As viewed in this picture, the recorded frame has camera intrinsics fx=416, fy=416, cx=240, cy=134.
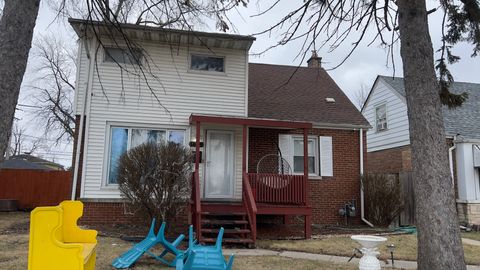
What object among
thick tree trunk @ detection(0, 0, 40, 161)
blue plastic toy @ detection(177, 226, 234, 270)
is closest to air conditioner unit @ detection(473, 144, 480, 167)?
blue plastic toy @ detection(177, 226, 234, 270)

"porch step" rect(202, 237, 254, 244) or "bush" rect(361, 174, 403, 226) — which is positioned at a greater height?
"bush" rect(361, 174, 403, 226)

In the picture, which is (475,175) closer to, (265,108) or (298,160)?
(298,160)

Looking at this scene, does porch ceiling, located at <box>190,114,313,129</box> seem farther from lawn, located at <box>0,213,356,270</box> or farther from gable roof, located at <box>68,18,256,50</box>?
lawn, located at <box>0,213,356,270</box>

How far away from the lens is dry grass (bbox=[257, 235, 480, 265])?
27.7ft

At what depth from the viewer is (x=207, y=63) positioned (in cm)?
1257

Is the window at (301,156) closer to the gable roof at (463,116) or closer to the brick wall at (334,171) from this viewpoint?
the brick wall at (334,171)

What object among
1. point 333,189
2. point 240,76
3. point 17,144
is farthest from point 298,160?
point 17,144

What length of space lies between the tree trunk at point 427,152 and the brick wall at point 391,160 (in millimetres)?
9980

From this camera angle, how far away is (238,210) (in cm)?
1068

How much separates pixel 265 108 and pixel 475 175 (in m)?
7.74

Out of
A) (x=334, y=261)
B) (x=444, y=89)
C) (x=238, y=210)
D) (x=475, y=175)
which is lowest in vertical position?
(x=334, y=261)

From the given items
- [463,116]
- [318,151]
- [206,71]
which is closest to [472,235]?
[318,151]

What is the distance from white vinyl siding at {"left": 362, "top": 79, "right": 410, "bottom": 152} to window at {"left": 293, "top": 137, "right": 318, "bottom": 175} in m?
4.42

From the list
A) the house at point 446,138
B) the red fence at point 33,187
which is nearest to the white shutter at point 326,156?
the house at point 446,138
